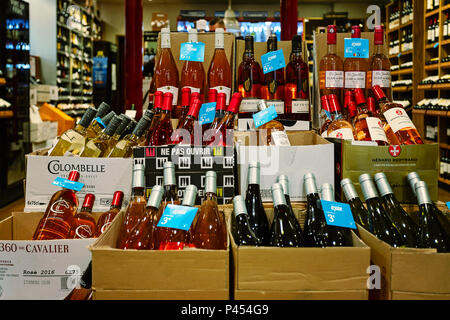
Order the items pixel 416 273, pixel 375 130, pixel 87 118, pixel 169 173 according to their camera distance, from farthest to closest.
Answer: pixel 87 118, pixel 375 130, pixel 169 173, pixel 416 273

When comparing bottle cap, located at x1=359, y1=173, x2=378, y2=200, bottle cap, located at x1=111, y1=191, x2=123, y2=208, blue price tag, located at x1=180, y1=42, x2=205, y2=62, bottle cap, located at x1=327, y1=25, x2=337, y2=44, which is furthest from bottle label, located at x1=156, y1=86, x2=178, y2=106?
bottle cap, located at x1=359, y1=173, x2=378, y2=200

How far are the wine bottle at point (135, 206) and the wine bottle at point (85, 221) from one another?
0.18 meters

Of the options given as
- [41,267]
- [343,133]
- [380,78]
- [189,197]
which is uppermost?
[380,78]

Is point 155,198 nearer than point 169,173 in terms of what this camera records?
Yes

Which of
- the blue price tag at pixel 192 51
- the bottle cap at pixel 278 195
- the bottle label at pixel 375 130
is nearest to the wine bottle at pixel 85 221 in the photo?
the bottle cap at pixel 278 195


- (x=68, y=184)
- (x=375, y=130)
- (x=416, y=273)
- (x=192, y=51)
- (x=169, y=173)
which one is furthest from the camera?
(x=192, y=51)

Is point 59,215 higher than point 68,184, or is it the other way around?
point 68,184

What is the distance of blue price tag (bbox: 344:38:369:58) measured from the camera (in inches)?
73.3

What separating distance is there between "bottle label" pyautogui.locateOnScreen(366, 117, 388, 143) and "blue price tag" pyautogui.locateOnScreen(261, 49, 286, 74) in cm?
49

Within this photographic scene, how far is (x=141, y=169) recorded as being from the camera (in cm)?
125

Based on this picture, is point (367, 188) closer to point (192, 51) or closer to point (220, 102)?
point (220, 102)

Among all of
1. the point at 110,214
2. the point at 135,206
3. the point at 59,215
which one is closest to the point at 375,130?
the point at 135,206

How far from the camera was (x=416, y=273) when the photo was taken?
3.09 feet

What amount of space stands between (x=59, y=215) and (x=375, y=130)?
114 centimetres
